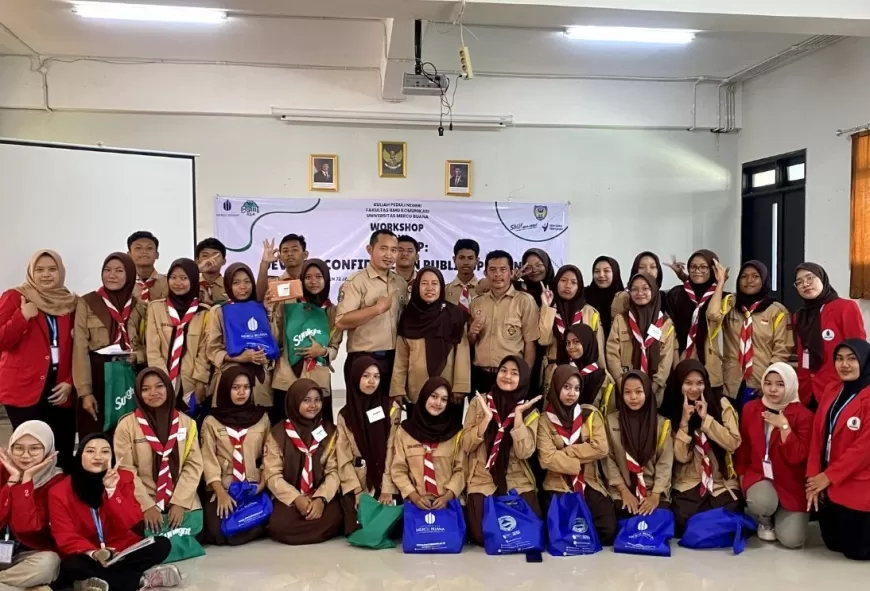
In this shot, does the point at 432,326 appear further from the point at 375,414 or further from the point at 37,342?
the point at 37,342

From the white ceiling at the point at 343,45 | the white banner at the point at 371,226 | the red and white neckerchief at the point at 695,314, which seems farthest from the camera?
the white banner at the point at 371,226

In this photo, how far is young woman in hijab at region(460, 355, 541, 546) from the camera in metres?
3.12

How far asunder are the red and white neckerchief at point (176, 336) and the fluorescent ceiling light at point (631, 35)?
3.76 m

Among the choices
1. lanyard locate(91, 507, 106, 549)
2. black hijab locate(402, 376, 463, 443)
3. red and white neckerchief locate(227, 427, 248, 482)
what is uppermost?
black hijab locate(402, 376, 463, 443)

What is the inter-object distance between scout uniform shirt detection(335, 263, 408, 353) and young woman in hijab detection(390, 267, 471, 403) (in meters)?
0.08

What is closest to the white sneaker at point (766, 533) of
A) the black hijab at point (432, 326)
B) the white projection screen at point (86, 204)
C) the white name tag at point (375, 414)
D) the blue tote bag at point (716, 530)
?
the blue tote bag at point (716, 530)

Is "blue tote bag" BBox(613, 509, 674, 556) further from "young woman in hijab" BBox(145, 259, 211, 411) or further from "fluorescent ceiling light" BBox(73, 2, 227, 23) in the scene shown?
"fluorescent ceiling light" BBox(73, 2, 227, 23)

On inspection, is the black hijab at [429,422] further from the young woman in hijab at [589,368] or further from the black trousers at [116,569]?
the black trousers at [116,569]

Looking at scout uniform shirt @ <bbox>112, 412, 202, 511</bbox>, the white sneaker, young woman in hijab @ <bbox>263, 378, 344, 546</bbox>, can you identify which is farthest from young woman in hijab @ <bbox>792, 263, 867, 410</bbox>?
scout uniform shirt @ <bbox>112, 412, 202, 511</bbox>

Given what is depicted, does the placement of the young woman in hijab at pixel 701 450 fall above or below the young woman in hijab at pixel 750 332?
below

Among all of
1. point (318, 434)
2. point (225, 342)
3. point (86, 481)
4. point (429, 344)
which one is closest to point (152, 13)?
point (225, 342)

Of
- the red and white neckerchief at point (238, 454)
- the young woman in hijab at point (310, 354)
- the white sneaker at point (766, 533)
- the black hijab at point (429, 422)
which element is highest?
the young woman in hijab at point (310, 354)

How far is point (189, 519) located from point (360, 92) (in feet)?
14.7

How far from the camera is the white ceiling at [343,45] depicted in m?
5.05
